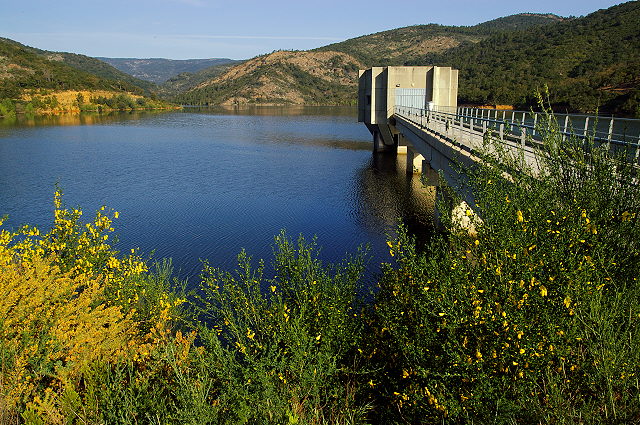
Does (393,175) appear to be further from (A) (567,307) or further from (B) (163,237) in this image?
(A) (567,307)

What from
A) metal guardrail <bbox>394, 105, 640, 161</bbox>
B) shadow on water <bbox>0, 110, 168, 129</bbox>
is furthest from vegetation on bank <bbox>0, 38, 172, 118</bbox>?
metal guardrail <bbox>394, 105, 640, 161</bbox>

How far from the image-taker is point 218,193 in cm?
3184

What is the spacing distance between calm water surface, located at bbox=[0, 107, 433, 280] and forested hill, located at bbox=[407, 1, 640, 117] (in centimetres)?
1863

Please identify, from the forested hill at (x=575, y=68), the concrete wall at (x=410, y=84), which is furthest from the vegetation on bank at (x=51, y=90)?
the forested hill at (x=575, y=68)

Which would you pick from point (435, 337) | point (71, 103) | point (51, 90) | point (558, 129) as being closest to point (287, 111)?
point (71, 103)

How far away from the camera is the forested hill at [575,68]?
49062mm

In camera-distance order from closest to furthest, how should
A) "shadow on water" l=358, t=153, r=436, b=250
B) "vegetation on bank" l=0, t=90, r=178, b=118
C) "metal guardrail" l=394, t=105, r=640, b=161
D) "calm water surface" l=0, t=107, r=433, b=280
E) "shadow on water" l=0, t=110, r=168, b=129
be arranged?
"metal guardrail" l=394, t=105, r=640, b=161 → "calm water surface" l=0, t=107, r=433, b=280 → "shadow on water" l=358, t=153, r=436, b=250 → "shadow on water" l=0, t=110, r=168, b=129 → "vegetation on bank" l=0, t=90, r=178, b=118

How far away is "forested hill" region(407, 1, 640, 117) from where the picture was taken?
161 ft

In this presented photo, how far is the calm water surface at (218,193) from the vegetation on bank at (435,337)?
521 centimetres

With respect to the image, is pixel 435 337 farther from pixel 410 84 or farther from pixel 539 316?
pixel 410 84

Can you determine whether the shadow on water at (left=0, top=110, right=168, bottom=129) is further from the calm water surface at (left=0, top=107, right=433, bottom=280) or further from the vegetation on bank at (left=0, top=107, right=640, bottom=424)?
the vegetation on bank at (left=0, top=107, right=640, bottom=424)

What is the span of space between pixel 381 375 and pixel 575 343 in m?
3.76

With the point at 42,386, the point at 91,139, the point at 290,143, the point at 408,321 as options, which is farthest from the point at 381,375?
the point at 91,139

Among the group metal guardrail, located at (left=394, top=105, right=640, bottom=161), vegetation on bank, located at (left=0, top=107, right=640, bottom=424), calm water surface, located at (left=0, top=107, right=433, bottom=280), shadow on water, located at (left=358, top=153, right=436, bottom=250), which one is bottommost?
shadow on water, located at (left=358, top=153, right=436, bottom=250)
